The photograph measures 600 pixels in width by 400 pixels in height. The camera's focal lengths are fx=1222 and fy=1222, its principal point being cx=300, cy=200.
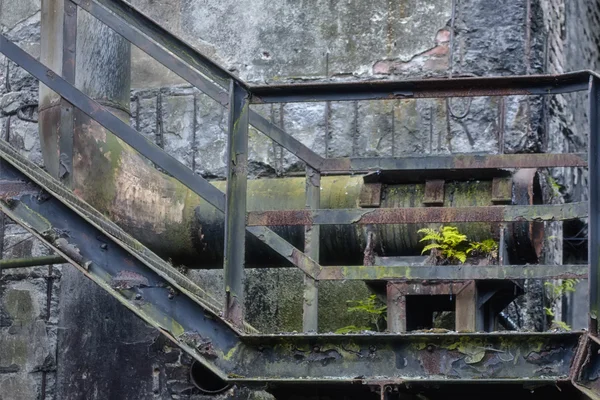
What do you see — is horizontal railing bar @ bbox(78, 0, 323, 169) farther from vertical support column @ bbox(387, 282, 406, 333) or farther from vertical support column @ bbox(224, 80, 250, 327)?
vertical support column @ bbox(387, 282, 406, 333)

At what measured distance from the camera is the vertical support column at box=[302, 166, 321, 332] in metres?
5.95

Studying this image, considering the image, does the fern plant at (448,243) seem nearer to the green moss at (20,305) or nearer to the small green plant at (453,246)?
the small green plant at (453,246)

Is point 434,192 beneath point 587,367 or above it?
above

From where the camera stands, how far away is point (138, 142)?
541cm

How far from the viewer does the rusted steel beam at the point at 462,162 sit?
16.7ft

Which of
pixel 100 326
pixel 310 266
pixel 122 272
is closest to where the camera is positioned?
pixel 122 272

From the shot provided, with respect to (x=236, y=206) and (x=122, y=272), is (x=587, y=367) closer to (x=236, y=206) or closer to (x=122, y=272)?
(x=236, y=206)

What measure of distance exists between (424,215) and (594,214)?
0.73 m

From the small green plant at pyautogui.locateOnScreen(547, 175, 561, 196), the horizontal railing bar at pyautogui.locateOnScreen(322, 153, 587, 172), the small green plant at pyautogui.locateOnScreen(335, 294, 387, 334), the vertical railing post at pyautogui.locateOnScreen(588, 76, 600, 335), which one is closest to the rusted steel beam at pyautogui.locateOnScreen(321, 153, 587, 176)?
the horizontal railing bar at pyautogui.locateOnScreen(322, 153, 587, 172)

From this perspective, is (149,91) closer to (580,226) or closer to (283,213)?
(283,213)

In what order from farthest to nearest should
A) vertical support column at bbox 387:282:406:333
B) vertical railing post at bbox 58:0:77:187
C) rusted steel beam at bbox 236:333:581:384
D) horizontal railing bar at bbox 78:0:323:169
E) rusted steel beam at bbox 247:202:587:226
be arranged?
vertical railing post at bbox 58:0:77:187 → vertical support column at bbox 387:282:406:333 → horizontal railing bar at bbox 78:0:323:169 → rusted steel beam at bbox 247:202:587:226 → rusted steel beam at bbox 236:333:581:384

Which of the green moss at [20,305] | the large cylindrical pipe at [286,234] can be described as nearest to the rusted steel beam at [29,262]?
the large cylindrical pipe at [286,234]

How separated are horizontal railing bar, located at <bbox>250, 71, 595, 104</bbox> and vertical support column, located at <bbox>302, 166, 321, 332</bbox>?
81 cm

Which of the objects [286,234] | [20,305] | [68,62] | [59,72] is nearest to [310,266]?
[286,234]
